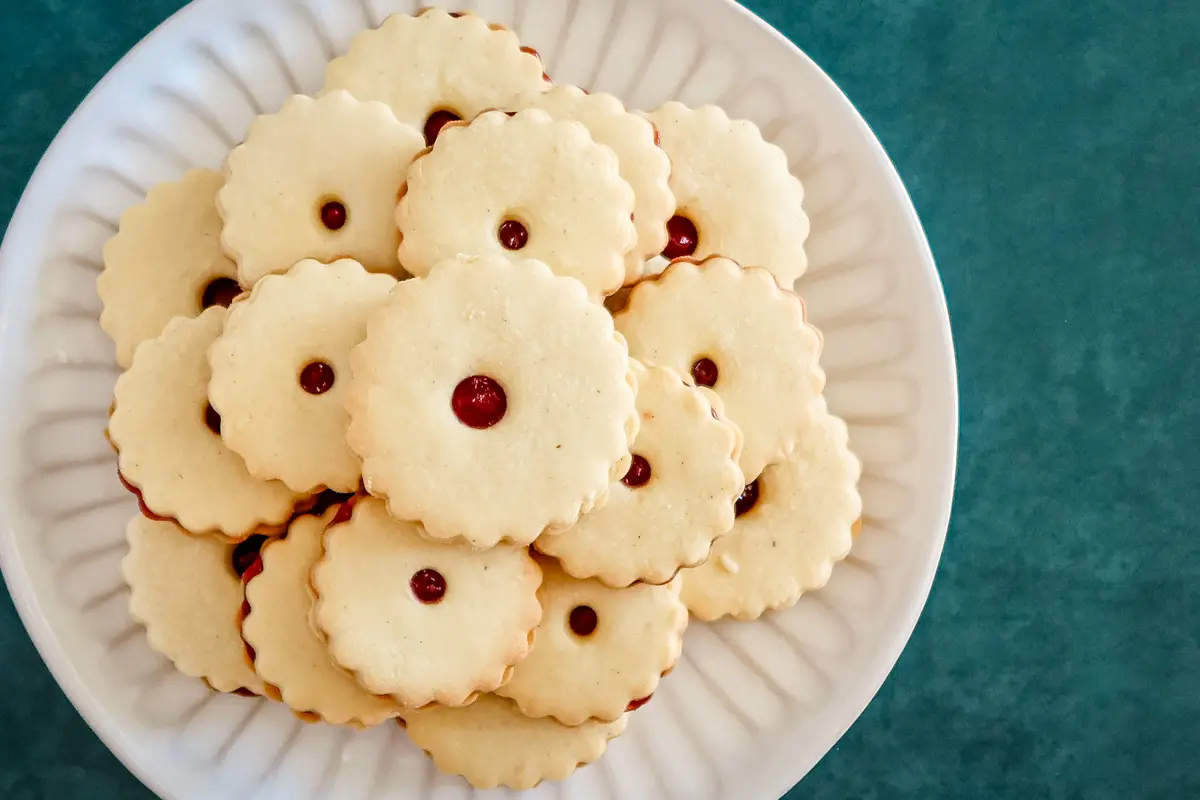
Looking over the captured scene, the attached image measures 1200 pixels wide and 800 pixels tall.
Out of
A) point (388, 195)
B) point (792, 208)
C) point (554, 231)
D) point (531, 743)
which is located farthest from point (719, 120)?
point (531, 743)

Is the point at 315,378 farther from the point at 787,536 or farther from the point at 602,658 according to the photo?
the point at 787,536

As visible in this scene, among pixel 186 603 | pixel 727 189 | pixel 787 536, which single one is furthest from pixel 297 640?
pixel 727 189

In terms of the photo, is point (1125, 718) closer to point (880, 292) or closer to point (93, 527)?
point (880, 292)

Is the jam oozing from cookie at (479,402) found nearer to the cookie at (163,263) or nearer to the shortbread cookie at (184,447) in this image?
the shortbread cookie at (184,447)

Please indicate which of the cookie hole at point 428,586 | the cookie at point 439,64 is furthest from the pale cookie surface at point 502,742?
the cookie at point 439,64

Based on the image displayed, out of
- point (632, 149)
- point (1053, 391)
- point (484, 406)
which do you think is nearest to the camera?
point (484, 406)

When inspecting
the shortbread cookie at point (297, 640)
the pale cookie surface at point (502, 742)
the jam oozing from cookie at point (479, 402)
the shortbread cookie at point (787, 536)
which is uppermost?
the jam oozing from cookie at point (479, 402)

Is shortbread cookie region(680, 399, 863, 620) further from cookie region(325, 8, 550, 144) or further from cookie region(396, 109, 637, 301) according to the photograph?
cookie region(325, 8, 550, 144)
